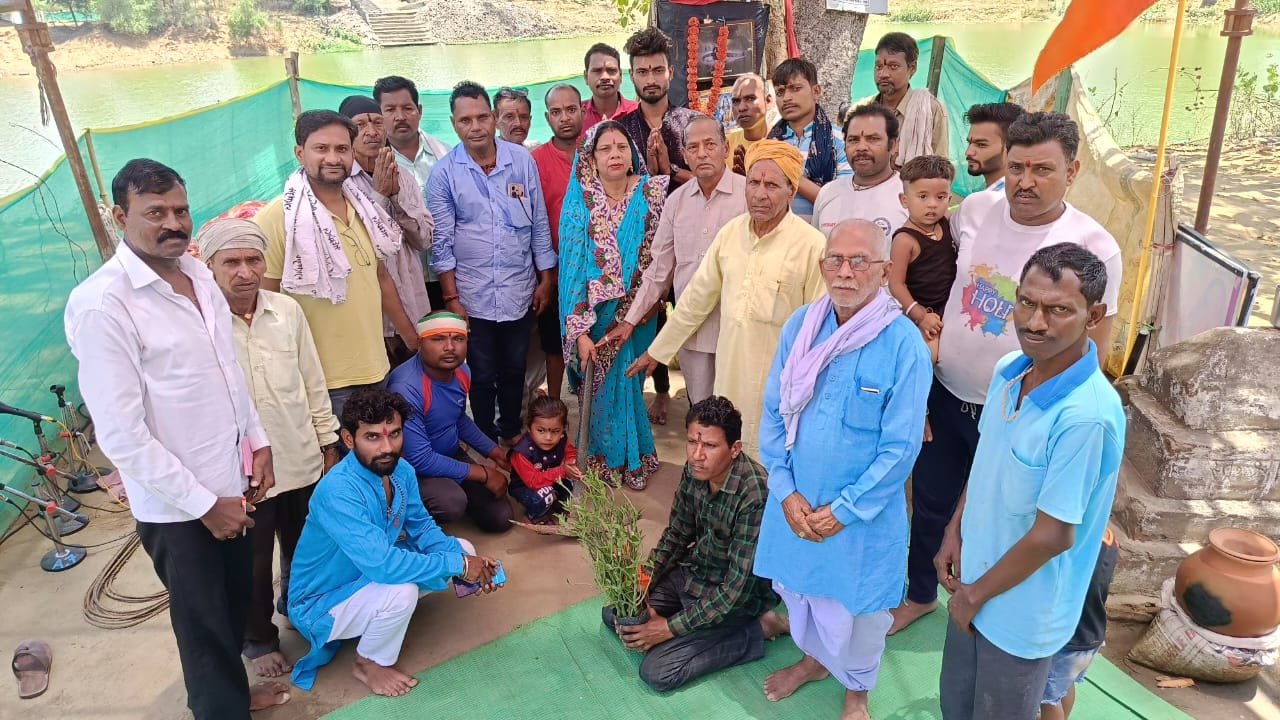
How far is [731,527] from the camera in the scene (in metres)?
3.00

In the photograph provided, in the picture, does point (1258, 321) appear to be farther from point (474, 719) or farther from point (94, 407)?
point (94, 407)

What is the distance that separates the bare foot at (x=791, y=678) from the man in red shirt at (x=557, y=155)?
2.55 metres

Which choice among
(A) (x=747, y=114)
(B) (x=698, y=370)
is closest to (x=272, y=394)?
(B) (x=698, y=370)

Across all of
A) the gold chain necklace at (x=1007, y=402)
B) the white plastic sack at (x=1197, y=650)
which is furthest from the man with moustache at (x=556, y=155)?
the white plastic sack at (x=1197, y=650)

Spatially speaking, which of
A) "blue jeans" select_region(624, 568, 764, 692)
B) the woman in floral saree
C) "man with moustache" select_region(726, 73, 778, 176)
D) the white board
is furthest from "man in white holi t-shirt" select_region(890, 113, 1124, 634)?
the white board

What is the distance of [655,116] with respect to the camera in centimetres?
477

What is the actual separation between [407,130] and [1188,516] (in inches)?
170

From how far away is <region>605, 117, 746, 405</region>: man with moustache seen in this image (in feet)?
12.3

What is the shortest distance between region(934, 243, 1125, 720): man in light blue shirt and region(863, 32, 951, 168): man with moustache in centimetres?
290

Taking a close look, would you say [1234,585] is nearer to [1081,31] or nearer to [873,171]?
[873,171]

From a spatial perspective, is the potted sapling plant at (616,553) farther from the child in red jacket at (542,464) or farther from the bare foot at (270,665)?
the bare foot at (270,665)

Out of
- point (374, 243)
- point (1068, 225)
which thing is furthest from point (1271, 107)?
point (374, 243)

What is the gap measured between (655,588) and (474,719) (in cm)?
85

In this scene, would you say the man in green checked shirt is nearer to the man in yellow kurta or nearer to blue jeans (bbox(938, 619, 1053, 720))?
the man in yellow kurta
